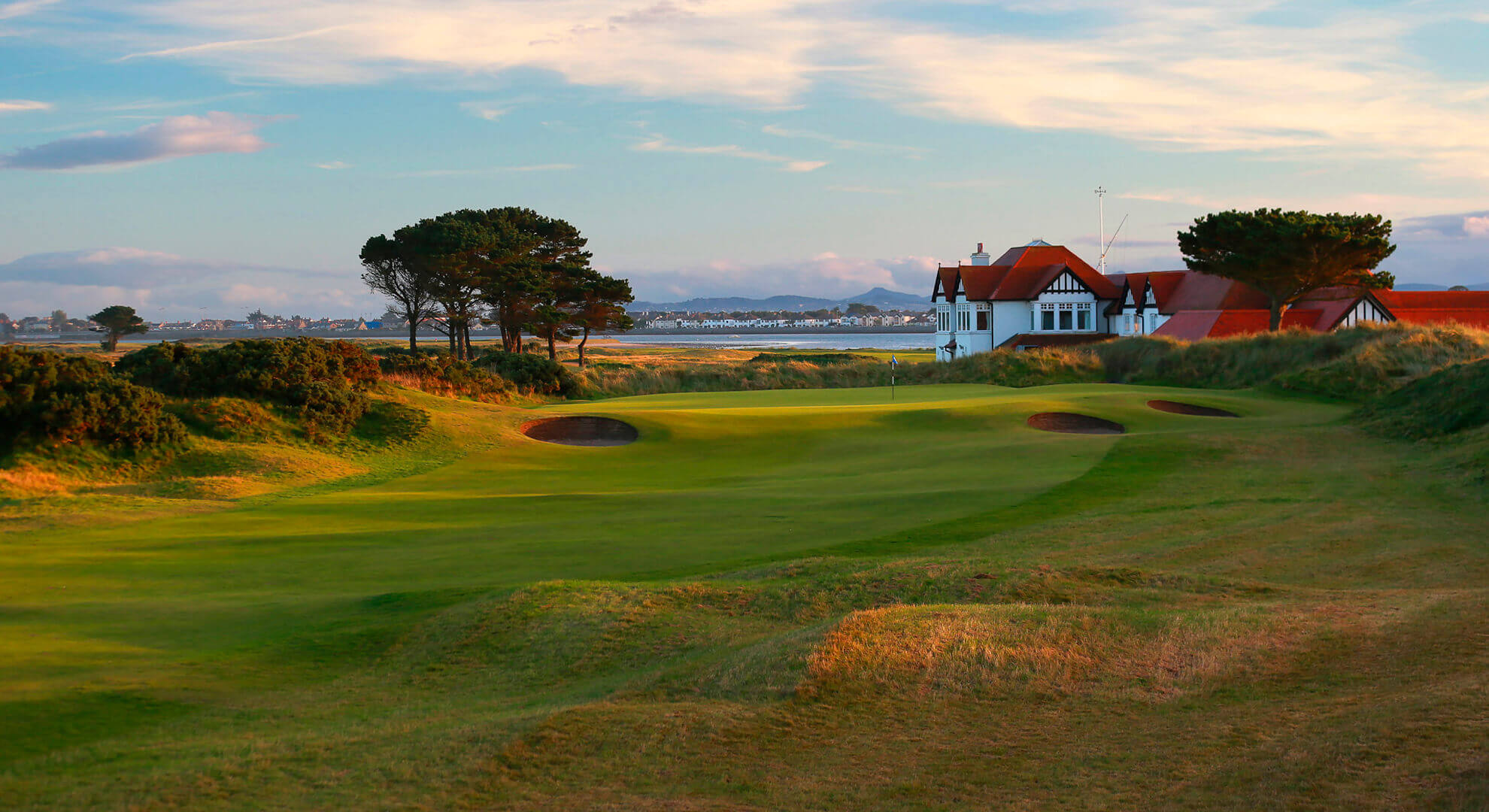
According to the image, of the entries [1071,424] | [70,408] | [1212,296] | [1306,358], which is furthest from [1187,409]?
[1212,296]

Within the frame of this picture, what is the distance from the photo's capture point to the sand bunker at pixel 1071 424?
29875mm

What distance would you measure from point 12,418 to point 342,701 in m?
19.1

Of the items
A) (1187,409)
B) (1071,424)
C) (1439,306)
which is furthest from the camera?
(1439,306)

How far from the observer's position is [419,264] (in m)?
71.8

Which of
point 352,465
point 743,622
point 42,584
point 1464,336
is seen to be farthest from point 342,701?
point 1464,336

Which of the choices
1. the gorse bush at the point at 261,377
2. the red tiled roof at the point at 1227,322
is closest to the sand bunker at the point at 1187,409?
the gorse bush at the point at 261,377

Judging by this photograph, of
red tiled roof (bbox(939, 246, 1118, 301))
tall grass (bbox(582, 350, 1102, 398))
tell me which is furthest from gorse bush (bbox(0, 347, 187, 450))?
red tiled roof (bbox(939, 246, 1118, 301))

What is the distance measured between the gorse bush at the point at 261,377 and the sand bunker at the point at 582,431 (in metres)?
4.54

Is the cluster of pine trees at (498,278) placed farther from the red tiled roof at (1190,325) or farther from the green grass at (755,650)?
the green grass at (755,650)

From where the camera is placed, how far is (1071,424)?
100ft

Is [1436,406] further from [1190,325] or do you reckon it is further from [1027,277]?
[1027,277]

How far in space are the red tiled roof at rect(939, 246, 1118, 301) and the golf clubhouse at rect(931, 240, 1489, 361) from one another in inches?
2.8

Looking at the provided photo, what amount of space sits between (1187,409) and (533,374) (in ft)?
89.1

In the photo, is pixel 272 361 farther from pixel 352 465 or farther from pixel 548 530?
pixel 548 530
